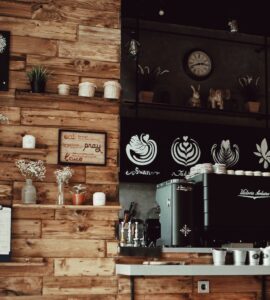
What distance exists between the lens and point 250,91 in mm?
7309

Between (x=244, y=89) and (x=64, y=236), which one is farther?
(x=244, y=89)

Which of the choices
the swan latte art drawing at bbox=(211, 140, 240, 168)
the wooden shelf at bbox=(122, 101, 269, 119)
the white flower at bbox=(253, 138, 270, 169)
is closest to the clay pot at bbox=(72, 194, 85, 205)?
the wooden shelf at bbox=(122, 101, 269, 119)

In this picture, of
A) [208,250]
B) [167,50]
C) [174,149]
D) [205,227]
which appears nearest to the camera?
[208,250]

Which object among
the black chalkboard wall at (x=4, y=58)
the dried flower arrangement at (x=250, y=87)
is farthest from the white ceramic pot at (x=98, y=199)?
the dried flower arrangement at (x=250, y=87)

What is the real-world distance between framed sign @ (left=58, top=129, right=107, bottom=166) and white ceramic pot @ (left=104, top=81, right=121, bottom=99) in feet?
0.97

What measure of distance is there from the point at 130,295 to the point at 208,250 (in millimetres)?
718

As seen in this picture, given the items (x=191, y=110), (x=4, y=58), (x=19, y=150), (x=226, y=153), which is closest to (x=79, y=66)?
(x=4, y=58)

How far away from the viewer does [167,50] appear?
7223 millimetres

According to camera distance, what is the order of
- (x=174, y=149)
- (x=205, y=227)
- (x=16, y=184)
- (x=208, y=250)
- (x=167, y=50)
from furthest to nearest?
1. (x=167, y=50)
2. (x=174, y=149)
3. (x=205, y=227)
4. (x=208, y=250)
5. (x=16, y=184)

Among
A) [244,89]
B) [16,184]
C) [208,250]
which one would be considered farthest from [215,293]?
[244,89]

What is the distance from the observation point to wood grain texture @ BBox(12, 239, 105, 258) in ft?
13.4

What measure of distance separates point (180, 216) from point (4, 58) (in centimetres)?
186

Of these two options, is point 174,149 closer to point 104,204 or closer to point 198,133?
point 198,133

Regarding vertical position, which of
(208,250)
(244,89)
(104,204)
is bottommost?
(208,250)
